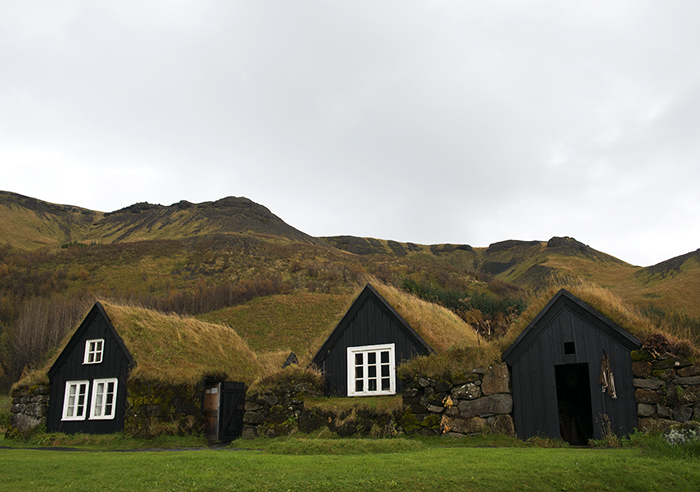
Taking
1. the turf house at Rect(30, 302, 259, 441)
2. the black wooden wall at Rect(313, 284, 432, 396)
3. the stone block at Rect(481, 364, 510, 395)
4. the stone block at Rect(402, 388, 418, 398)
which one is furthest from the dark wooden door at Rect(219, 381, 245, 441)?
the stone block at Rect(481, 364, 510, 395)

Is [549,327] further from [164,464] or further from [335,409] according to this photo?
[164,464]

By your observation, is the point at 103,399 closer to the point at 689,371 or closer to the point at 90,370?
the point at 90,370

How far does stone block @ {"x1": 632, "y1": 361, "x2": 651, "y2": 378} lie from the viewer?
12359 millimetres

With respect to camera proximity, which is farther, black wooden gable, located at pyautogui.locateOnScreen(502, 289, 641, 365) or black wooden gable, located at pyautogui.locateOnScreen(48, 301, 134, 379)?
black wooden gable, located at pyautogui.locateOnScreen(48, 301, 134, 379)

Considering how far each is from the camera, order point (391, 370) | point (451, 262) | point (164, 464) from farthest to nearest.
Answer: point (451, 262), point (391, 370), point (164, 464)

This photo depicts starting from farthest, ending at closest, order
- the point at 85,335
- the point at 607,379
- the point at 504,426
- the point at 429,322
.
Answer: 1. the point at 85,335
2. the point at 429,322
3. the point at 504,426
4. the point at 607,379

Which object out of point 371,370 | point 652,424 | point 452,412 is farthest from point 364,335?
point 652,424

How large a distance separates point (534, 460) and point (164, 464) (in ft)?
25.0

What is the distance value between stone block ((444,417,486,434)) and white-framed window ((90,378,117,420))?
13797 millimetres

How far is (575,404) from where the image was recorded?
658 inches

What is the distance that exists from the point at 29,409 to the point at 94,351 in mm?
4006

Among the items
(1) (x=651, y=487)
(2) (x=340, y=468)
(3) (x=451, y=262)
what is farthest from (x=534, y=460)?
(3) (x=451, y=262)

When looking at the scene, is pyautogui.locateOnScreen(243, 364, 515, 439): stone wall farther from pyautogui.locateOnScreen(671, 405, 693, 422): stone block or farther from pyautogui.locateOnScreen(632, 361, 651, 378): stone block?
pyautogui.locateOnScreen(671, 405, 693, 422): stone block

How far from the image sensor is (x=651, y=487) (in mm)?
7500
